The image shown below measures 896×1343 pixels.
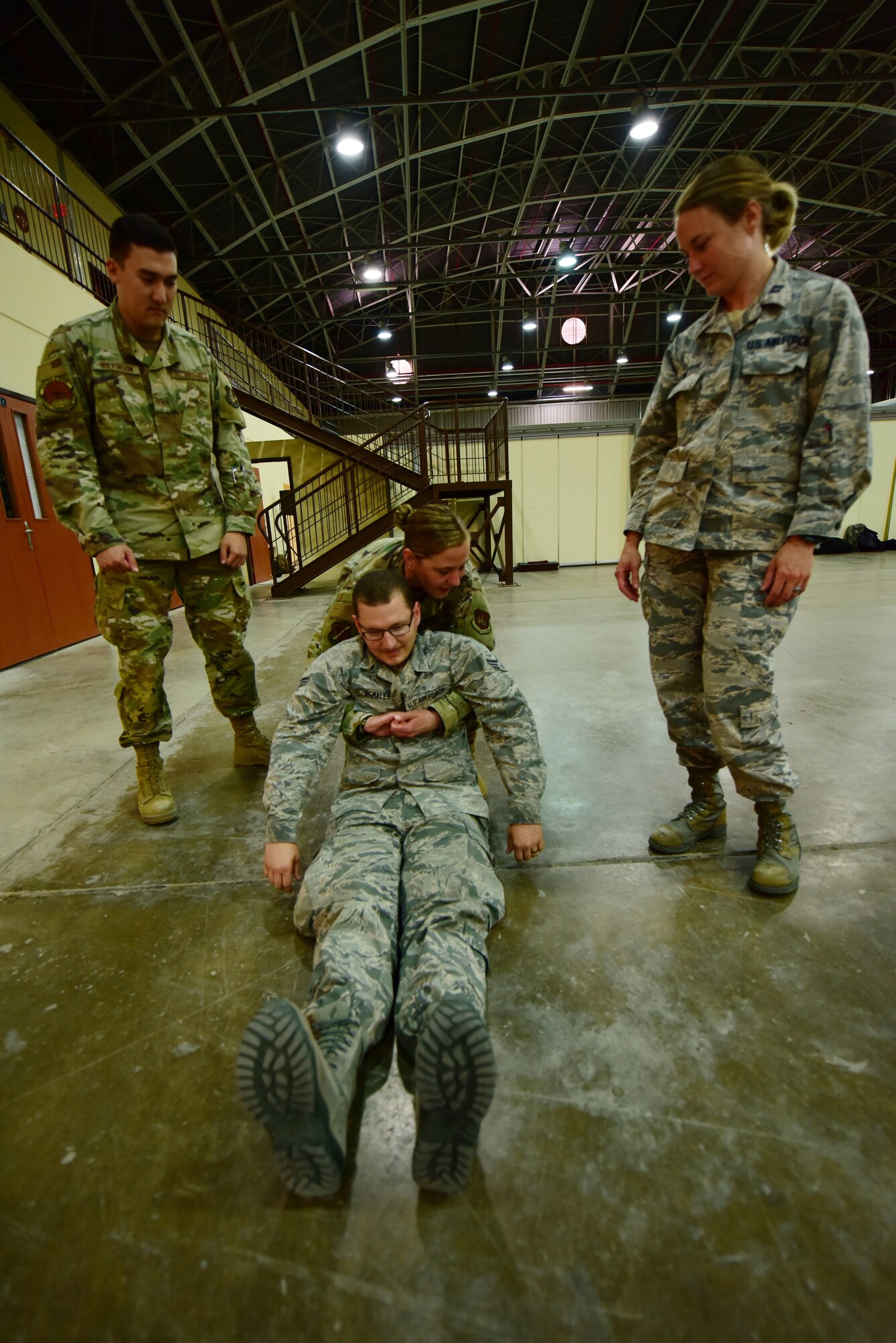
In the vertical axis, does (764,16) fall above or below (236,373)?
above

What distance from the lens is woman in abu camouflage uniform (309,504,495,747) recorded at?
5.47ft

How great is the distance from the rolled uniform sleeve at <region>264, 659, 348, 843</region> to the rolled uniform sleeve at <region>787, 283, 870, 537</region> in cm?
121

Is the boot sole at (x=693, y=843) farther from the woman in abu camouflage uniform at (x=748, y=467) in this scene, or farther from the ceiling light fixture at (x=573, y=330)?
the ceiling light fixture at (x=573, y=330)

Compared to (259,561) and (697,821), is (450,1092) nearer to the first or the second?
(697,821)

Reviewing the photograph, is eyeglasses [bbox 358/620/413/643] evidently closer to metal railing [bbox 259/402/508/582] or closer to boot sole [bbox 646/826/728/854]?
boot sole [bbox 646/826/728/854]

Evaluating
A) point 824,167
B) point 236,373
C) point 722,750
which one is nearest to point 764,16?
point 824,167

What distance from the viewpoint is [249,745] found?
250cm

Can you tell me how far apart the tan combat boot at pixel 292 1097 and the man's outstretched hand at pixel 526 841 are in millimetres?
745

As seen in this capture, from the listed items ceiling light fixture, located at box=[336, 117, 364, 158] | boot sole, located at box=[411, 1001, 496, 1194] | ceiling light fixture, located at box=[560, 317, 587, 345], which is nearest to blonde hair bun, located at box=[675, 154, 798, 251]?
boot sole, located at box=[411, 1001, 496, 1194]

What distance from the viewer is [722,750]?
1.55m

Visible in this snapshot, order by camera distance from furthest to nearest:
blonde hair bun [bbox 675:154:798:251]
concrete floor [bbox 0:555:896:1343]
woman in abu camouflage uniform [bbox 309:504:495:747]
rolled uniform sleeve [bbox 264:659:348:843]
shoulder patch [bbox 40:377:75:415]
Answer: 1. shoulder patch [bbox 40:377:75:415]
2. woman in abu camouflage uniform [bbox 309:504:495:747]
3. rolled uniform sleeve [bbox 264:659:348:843]
4. blonde hair bun [bbox 675:154:798:251]
5. concrete floor [bbox 0:555:896:1343]

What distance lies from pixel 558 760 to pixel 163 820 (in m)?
1.49

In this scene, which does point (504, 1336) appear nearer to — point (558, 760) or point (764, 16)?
point (558, 760)

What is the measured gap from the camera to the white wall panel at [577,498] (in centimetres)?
1202
